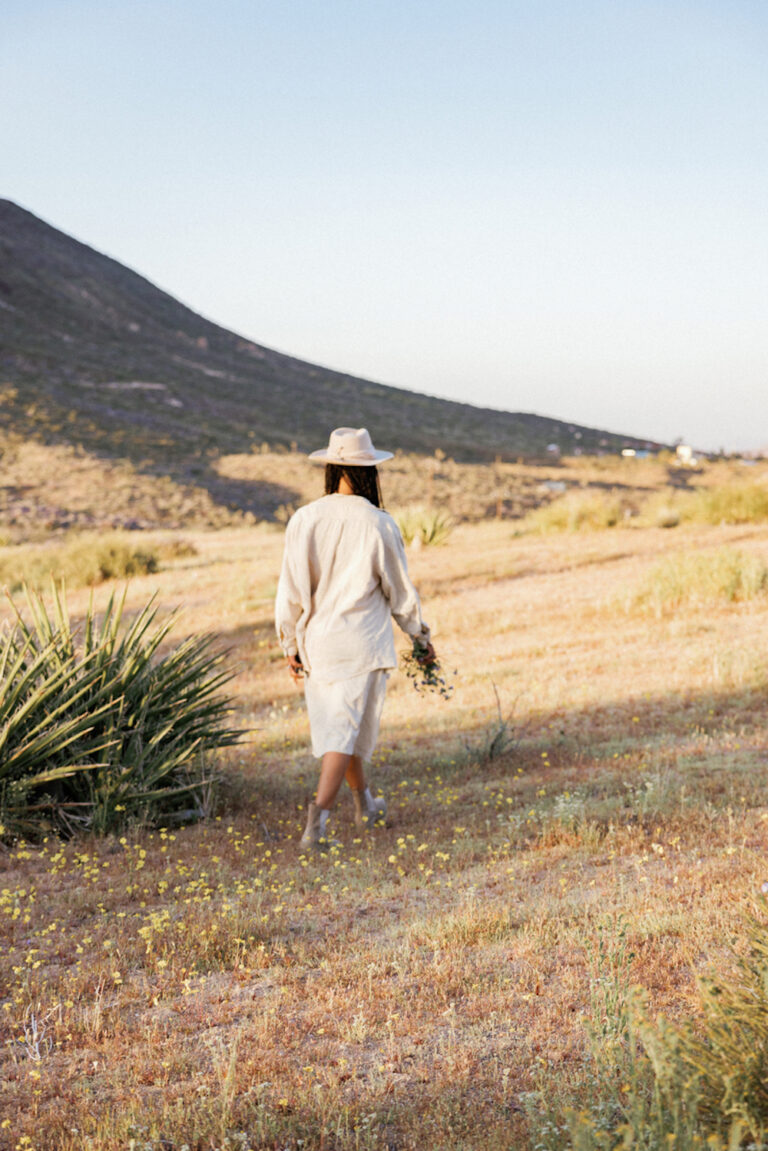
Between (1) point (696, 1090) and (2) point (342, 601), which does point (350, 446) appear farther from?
(1) point (696, 1090)

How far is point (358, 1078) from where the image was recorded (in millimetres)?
2822

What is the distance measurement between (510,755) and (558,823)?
181 centimetres

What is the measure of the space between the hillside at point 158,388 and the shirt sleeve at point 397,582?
97.9 feet

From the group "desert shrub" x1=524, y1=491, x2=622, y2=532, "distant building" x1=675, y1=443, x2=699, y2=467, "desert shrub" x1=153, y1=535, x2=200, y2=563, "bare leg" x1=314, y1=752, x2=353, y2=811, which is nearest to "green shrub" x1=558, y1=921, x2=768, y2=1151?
"bare leg" x1=314, y1=752, x2=353, y2=811

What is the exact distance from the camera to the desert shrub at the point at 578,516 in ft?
62.4

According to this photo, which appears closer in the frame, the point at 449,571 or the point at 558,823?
the point at 558,823

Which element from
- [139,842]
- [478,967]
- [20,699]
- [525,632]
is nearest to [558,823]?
[478,967]

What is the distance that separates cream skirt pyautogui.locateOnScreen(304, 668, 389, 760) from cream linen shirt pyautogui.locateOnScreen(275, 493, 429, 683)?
2.6 inches

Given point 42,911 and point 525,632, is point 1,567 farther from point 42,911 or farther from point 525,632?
point 42,911

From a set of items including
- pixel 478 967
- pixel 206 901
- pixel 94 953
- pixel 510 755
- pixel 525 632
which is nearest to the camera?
pixel 478 967

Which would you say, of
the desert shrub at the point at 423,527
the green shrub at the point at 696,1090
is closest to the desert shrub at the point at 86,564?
the desert shrub at the point at 423,527

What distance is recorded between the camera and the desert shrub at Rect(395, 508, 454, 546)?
18500mm

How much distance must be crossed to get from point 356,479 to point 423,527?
44.1 ft

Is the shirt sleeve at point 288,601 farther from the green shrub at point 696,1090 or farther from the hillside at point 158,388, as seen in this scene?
the hillside at point 158,388
